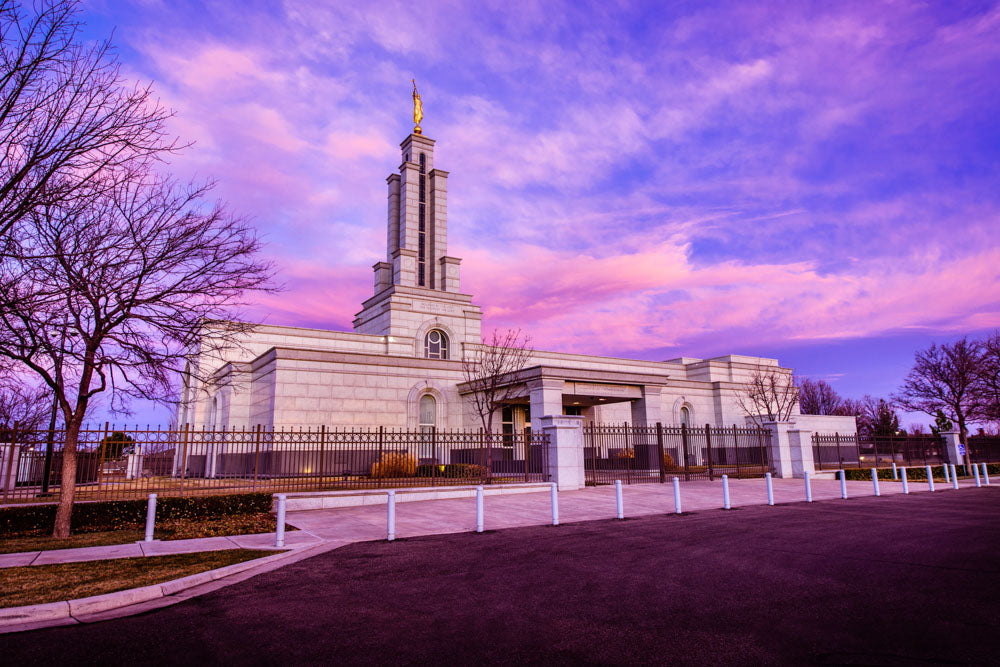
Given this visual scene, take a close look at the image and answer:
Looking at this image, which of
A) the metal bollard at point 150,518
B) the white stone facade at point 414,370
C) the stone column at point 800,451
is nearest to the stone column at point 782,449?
the stone column at point 800,451

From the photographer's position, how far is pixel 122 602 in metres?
6.59

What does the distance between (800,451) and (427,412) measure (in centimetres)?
2074

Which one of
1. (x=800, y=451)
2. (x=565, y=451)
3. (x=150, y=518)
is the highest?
(x=565, y=451)

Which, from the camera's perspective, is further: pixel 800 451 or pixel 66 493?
pixel 800 451

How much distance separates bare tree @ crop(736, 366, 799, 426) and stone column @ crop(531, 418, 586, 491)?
34.7 meters

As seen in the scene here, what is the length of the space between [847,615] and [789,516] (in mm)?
8784

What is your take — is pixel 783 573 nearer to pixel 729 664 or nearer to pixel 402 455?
pixel 729 664

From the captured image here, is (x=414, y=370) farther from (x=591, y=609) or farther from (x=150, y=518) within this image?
(x=591, y=609)

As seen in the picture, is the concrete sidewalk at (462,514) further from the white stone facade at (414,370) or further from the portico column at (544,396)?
the white stone facade at (414,370)

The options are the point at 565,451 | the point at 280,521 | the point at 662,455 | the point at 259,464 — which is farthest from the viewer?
the point at 259,464

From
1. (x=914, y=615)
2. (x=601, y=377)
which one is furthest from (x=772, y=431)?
(x=914, y=615)

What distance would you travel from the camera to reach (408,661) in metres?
4.65

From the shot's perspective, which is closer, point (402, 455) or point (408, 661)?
point (408, 661)

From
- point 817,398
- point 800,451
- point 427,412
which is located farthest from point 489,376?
point 817,398
